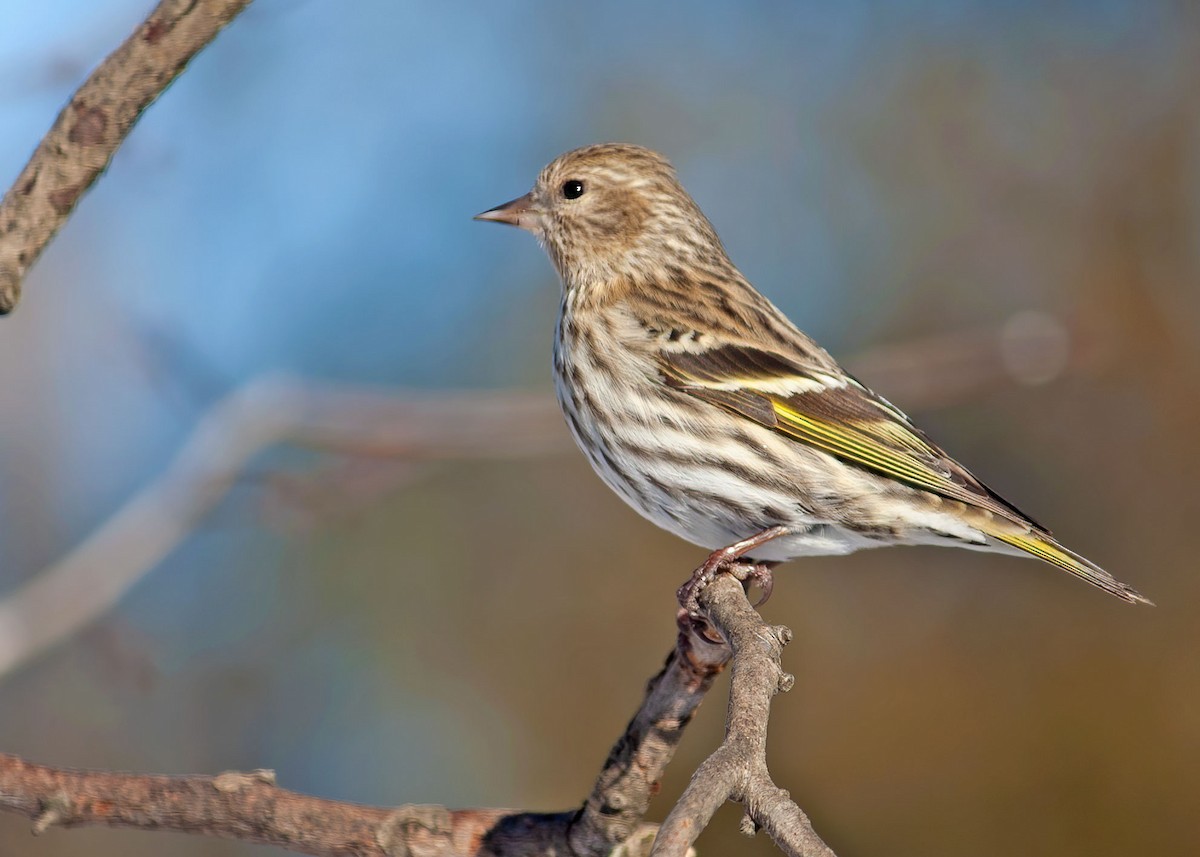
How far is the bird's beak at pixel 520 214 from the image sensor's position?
481cm

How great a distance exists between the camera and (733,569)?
362 cm

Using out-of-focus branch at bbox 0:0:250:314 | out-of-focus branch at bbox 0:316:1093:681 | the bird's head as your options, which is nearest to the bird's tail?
out-of-focus branch at bbox 0:316:1093:681

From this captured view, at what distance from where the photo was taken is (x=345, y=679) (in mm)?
6766

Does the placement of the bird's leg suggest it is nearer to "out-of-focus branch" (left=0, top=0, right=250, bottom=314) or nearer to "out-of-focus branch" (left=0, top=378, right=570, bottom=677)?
"out-of-focus branch" (left=0, top=378, right=570, bottom=677)

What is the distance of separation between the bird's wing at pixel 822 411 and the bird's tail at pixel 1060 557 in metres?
0.06

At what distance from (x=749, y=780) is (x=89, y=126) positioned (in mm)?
1605

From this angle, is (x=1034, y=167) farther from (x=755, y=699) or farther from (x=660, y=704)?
(x=755, y=699)

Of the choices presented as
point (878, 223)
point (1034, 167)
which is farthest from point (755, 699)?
point (1034, 167)

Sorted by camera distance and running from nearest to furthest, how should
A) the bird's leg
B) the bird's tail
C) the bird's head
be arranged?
1. the bird's leg
2. the bird's tail
3. the bird's head

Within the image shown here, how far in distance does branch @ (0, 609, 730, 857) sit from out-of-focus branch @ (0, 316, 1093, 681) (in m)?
1.10

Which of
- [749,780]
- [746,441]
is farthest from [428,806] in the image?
[749,780]

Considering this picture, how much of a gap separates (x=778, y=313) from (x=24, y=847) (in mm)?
4413

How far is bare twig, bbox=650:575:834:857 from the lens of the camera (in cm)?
181

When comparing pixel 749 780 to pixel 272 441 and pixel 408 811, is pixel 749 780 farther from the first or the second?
pixel 272 441
